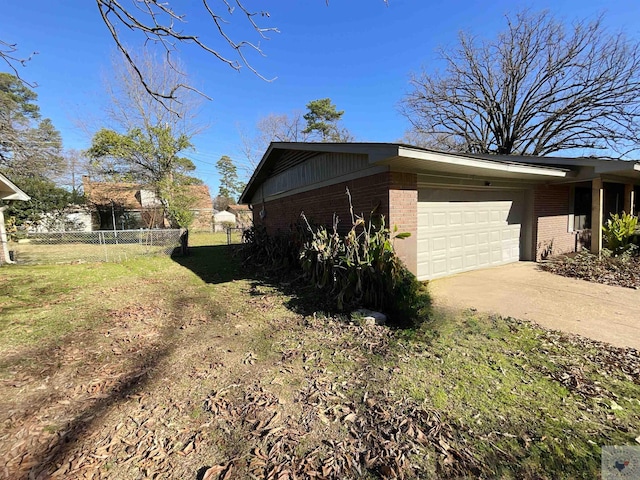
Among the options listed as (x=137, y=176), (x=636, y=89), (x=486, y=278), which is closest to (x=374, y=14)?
(x=486, y=278)

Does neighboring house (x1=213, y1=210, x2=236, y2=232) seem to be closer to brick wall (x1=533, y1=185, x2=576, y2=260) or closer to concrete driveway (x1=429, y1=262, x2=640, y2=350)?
brick wall (x1=533, y1=185, x2=576, y2=260)

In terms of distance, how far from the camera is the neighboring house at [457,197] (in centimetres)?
560

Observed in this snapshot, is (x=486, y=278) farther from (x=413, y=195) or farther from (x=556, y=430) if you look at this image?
(x=556, y=430)

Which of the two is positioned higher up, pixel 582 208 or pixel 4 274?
pixel 582 208

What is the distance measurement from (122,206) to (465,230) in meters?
25.8

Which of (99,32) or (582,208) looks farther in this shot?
(582,208)

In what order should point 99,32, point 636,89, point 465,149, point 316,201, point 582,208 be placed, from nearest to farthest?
point 99,32
point 316,201
point 582,208
point 636,89
point 465,149

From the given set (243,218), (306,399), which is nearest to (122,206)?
(243,218)

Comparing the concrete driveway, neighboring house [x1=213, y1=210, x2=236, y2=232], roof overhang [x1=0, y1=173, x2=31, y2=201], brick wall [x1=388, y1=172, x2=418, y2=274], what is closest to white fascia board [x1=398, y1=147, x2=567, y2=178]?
brick wall [x1=388, y1=172, x2=418, y2=274]

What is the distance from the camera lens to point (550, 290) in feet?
18.5

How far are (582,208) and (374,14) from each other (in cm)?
976

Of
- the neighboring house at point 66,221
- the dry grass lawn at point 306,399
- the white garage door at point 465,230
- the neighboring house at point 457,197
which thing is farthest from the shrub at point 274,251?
the neighboring house at point 66,221

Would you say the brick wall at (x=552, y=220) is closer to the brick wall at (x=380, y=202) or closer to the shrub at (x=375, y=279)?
the brick wall at (x=380, y=202)

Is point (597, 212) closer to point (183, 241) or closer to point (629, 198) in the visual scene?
point (629, 198)
